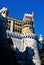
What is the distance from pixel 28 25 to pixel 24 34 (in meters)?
6.79

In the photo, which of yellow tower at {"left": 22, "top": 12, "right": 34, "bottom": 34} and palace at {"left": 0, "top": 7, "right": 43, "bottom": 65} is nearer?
palace at {"left": 0, "top": 7, "right": 43, "bottom": 65}

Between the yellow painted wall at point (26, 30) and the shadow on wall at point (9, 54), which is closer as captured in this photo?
the shadow on wall at point (9, 54)

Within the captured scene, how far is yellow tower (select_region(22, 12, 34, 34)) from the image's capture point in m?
96.4

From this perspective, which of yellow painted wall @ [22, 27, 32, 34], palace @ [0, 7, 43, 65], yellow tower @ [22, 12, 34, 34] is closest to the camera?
palace @ [0, 7, 43, 65]

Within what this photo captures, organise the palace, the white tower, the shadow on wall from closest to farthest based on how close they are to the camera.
Answer: the shadow on wall, the white tower, the palace

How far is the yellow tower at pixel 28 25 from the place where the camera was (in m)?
96.4

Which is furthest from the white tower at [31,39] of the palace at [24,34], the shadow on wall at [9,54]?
the shadow on wall at [9,54]

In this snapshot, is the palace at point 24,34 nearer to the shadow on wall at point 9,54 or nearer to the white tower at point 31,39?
the white tower at point 31,39

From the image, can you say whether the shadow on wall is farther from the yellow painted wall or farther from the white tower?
the yellow painted wall

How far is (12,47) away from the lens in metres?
86.6

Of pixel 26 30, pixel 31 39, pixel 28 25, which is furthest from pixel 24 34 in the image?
pixel 28 25

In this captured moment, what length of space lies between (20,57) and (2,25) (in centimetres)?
1668

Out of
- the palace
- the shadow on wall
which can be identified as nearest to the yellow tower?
the palace

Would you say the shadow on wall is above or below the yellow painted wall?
below
